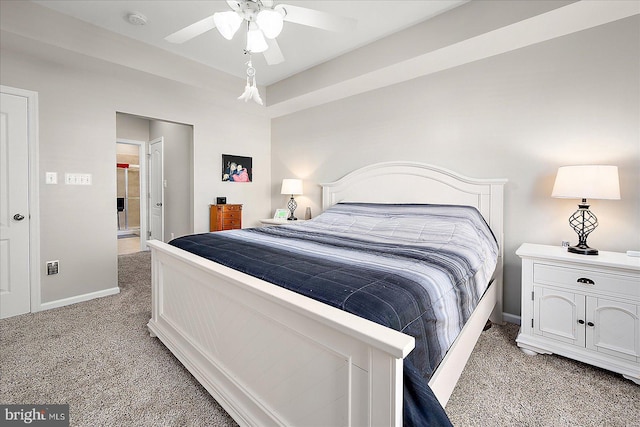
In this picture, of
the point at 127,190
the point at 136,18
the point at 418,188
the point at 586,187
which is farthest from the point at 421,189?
the point at 127,190

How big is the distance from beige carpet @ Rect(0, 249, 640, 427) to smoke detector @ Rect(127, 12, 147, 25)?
257cm

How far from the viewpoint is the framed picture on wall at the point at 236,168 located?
13.4 ft

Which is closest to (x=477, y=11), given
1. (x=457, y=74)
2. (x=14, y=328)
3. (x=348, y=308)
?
(x=457, y=74)

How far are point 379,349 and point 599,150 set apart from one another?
7.99 feet

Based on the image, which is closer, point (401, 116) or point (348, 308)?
point (348, 308)

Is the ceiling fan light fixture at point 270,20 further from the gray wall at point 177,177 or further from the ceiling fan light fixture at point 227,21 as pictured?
the gray wall at point 177,177

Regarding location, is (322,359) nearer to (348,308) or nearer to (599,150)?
(348,308)

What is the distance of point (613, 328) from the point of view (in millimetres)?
1725

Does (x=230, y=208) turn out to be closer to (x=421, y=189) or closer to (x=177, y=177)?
(x=177, y=177)

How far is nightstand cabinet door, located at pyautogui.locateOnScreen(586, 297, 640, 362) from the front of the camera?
65.5 inches

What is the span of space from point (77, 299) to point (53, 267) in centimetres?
38

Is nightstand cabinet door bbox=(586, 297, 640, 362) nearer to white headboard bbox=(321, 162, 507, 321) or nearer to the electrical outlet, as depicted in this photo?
white headboard bbox=(321, 162, 507, 321)

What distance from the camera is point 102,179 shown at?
3.05m

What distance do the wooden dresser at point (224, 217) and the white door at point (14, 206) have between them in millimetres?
1769
